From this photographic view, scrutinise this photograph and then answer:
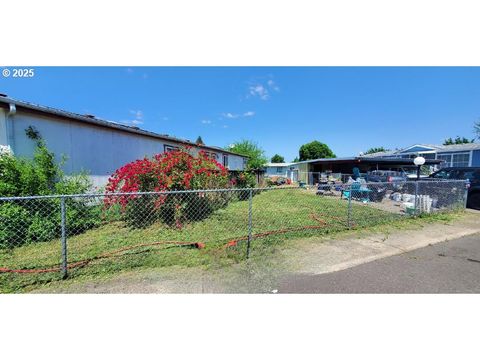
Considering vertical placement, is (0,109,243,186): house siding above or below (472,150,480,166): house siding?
below

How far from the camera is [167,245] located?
4082mm

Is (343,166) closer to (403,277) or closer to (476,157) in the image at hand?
(476,157)

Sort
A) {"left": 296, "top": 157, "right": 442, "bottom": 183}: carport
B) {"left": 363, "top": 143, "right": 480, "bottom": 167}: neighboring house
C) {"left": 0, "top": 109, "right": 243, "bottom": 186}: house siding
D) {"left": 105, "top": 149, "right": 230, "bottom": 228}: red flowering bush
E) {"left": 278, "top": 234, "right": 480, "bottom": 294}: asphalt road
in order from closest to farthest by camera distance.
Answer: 1. {"left": 278, "top": 234, "right": 480, "bottom": 294}: asphalt road
2. {"left": 0, "top": 109, "right": 243, "bottom": 186}: house siding
3. {"left": 105, "top": 149, "right": 230, "bottom": 228}: red flowering bush
4. {"left": 363, "top": 143, "right": 480, "bottom": 167}: neighboring house
5. {"left": 296, "top": 157, "right": 442, "bottom": 183}: carport

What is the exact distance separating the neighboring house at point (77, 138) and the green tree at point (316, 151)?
1994 inches

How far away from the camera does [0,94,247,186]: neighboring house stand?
486 cm

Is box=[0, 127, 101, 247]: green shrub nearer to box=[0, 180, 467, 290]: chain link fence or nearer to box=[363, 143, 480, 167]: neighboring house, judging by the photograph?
box=[0, 180, 467, 290]: chain link fence

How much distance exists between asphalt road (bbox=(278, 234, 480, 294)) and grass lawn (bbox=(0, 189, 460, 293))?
1.06 meters

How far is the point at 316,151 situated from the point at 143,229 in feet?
178

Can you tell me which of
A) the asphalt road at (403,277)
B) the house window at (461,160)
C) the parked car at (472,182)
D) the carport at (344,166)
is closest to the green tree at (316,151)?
the carport at (344,166)

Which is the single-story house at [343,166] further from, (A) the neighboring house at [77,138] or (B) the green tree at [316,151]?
(B) the green tree at [316,151]

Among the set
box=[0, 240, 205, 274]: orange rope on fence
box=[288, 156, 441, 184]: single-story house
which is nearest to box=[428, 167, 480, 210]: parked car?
box=[288, 156, 441, 184]: single-story house

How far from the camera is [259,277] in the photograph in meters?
3.03

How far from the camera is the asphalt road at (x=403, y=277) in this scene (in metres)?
2.79

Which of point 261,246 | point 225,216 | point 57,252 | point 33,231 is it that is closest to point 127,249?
point 57,252
